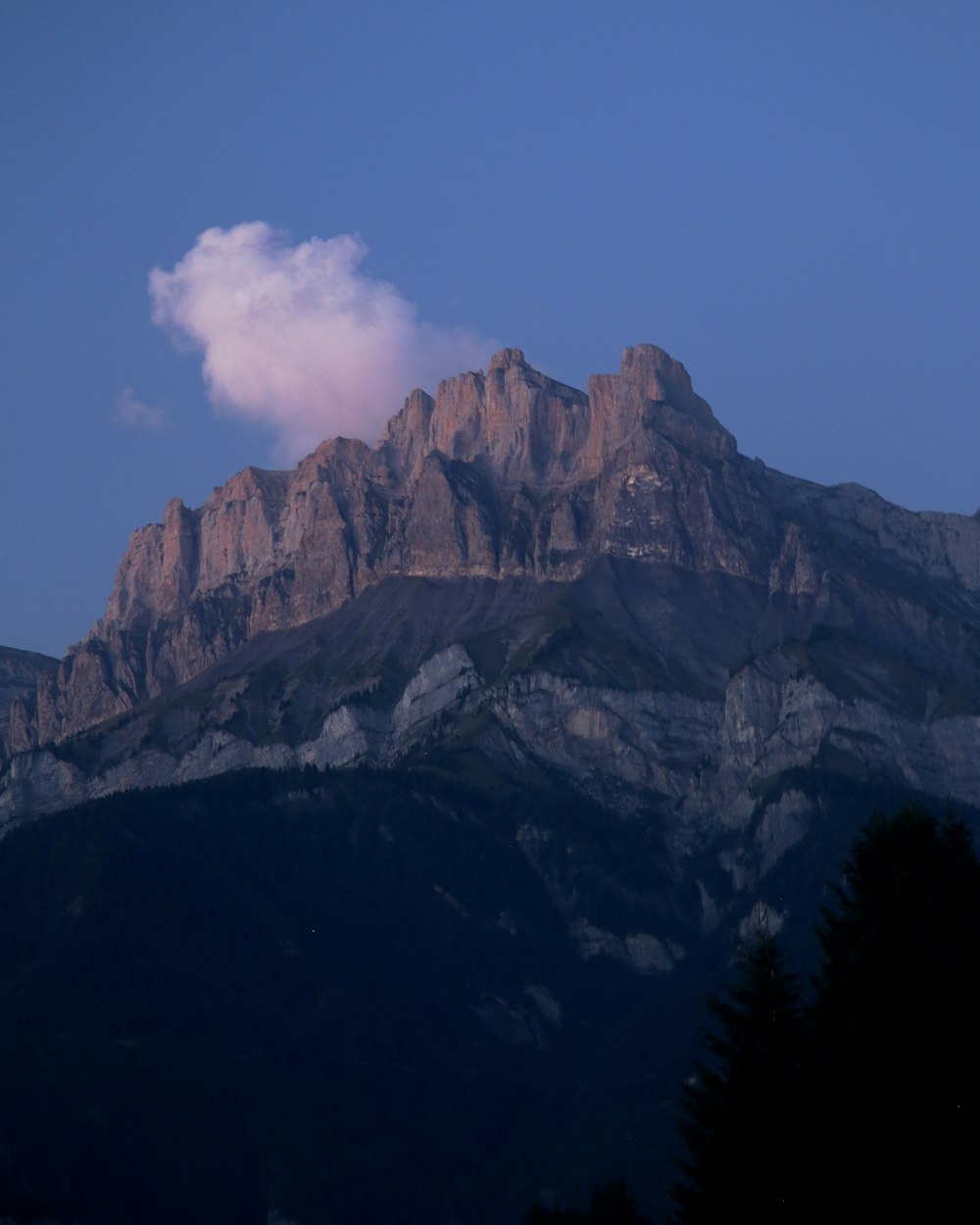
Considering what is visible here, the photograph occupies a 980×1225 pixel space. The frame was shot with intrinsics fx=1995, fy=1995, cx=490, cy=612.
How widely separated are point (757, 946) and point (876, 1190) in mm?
8788

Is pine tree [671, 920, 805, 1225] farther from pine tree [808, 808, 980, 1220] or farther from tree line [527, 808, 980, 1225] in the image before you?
pine tree [808, 808, 980, 1220]

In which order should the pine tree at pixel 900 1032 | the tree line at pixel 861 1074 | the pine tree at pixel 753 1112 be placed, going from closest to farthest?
the pine tree at pixel 900 1032
the tree line at pixel 861 1074
the pine tree at pixel 753 1112

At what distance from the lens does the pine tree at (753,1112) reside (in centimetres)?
5716

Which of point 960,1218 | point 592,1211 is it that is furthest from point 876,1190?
point 592,1211

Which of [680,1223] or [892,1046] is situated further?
[680,1223]

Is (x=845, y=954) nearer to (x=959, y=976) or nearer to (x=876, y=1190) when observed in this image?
(x=959, y=976)

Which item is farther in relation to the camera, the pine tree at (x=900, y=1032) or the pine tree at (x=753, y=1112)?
the pine tree at (x=753, y=1112)

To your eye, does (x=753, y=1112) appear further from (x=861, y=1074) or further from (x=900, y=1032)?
(x=900, y=1032)

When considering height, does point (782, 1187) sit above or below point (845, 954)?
below

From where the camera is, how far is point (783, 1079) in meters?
58.7

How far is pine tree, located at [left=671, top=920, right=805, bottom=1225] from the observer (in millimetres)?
57156

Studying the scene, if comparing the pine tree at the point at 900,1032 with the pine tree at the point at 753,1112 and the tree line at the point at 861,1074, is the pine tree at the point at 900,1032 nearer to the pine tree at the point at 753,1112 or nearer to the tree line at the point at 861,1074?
the tree line at the point at 861,1074

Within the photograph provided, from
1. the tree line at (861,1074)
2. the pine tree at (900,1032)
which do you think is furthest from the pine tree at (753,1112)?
the pine tree at (900,1032)

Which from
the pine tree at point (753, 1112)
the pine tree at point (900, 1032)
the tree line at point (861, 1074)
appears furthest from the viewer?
the pine tree at point (753, 1112)
